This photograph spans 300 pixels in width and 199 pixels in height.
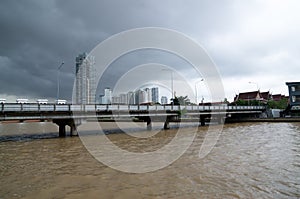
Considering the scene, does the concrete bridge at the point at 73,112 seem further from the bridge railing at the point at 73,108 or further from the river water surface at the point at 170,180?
the river water surface at the point at 170,180

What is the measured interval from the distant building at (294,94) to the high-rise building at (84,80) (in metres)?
52.1

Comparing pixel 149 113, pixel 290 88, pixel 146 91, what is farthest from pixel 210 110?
pixel 146 91

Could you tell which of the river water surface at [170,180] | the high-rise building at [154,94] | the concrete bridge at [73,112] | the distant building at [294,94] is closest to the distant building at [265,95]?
the distant building at [294,94]

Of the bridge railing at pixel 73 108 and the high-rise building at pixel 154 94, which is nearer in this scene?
the bridge railing at pixel 73 108

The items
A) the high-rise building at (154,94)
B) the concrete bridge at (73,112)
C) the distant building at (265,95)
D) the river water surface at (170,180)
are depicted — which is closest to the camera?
the river water surface at (170,180)

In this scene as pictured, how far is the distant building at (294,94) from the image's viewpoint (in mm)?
62338

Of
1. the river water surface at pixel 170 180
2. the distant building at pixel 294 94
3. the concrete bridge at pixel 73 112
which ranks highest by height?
the distant building at pixel 294 94

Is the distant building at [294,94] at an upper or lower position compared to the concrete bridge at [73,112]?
upper

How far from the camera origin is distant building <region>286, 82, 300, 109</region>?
62.3 metres

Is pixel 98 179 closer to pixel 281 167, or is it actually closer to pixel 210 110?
pixel 281 167

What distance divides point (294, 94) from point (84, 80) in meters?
54.5

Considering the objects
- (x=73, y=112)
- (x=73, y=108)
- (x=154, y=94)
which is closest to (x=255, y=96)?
(x=154, y=94)

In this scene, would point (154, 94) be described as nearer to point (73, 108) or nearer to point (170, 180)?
point (73, 108)

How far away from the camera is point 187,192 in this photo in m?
7.81
